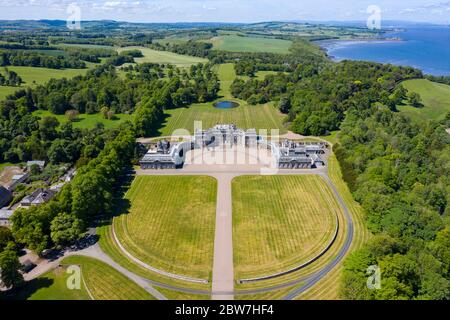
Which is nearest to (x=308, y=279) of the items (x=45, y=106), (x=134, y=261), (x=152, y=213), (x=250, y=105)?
(x=134, y=261)

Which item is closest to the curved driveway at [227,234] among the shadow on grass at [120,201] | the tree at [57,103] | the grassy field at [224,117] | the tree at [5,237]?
the shadow on grass at [120,201]

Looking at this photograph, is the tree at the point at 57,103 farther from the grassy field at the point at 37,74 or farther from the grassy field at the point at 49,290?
the grassy field at the point at 49,290

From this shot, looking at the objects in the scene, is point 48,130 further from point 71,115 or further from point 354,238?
point 354,238

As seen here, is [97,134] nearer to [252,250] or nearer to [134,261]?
[134,261]

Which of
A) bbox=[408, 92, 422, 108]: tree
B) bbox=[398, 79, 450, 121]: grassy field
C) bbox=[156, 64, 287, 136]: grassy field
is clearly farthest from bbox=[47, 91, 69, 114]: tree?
bbox=[408, 92, 422, 108]: tree

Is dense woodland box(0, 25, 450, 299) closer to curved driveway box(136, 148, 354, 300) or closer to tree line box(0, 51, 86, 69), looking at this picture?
curved driveway box(136, 148, 354, 300)
